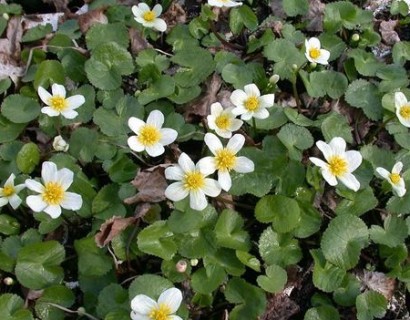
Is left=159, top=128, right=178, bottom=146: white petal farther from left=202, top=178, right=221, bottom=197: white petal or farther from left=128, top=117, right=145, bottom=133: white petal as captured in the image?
left=202, top=178, right=221, bottom=197: white petal

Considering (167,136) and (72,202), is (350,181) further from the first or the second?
(72,202)

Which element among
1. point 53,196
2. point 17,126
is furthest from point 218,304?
point 17,126

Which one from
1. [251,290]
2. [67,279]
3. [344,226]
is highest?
[344,226]

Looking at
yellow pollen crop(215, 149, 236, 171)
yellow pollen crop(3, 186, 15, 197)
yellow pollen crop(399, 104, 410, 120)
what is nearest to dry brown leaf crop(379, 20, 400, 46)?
yellow pollen crop(399, 104, 410, 120)

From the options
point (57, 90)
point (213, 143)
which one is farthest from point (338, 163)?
point (57, 90)

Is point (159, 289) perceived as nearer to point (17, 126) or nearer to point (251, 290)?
point (251, 290)

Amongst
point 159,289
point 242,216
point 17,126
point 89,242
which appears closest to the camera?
point 159,289
